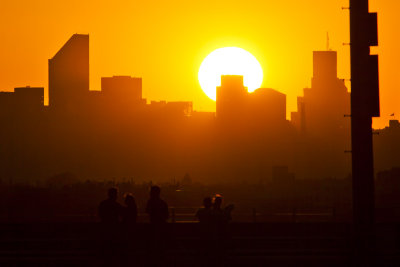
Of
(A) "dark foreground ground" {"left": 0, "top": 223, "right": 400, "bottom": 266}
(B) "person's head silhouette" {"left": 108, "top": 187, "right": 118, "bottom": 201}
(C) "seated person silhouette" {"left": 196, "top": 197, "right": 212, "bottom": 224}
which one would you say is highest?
(B) "person's head silhouette" {"left": 108, "top": 187, "right": 118, "bottom": 201}

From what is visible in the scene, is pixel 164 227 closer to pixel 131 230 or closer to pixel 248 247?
pixel 131 230

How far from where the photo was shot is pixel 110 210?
23.5 metres

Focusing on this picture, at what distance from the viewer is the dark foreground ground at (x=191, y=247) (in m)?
23.6

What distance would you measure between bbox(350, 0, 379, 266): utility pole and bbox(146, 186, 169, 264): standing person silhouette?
3816mm

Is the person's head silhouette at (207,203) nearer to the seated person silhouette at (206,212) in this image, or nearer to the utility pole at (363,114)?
the seated person silhouette at (206,212)

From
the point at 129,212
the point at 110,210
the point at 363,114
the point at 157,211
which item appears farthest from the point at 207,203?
the point at 363,114

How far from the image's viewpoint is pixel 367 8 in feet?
80.1

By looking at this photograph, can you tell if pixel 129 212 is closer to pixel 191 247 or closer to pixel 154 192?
pixel 154 192

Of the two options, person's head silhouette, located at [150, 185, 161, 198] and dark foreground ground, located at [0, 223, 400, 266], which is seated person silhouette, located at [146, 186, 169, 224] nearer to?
person's head silhouette, located at [150, 185, 161, 198]

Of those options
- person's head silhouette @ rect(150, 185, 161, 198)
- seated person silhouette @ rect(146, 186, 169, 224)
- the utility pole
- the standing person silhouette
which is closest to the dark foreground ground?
the standing person silhouette

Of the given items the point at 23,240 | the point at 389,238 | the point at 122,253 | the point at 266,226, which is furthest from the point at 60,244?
the point at 389,238

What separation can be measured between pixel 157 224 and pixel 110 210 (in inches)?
37.6

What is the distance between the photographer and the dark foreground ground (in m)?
23.6

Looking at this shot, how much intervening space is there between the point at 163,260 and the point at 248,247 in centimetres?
340
